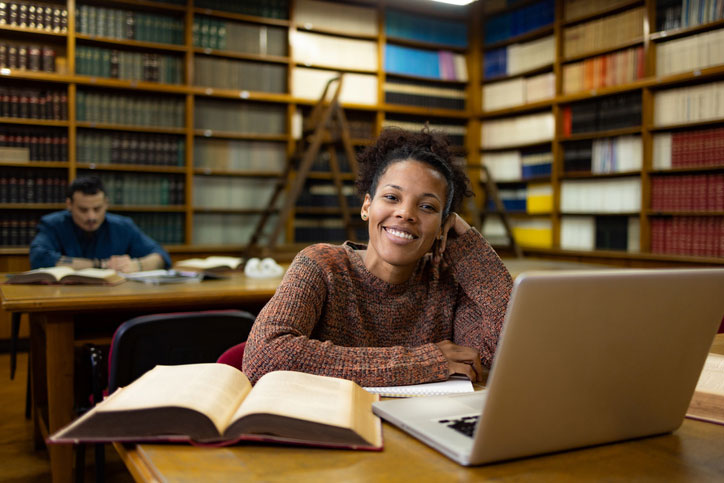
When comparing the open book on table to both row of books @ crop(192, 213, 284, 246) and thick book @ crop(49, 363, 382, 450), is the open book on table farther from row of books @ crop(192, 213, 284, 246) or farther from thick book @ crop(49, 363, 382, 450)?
thick book @ crop(49, 363, 382, 450)

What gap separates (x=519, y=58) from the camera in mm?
5492

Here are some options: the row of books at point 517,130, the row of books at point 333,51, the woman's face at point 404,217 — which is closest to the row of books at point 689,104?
the row of books at point 517,130

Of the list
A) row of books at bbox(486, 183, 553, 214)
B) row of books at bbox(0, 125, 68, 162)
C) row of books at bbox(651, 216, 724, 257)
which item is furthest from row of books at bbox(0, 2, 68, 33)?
row of books at bbox(651, 216, 724, 257)

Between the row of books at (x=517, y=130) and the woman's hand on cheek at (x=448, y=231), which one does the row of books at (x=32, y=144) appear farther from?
the woman's hand on cheek at (x=448, y=231)

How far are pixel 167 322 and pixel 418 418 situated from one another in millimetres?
1104

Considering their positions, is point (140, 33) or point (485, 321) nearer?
point (485, 321)

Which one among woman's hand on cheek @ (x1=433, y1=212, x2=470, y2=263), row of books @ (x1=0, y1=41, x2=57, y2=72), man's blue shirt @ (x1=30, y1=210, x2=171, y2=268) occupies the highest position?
row of books @ (x1=0, y1=41, x2=57, y2=72)

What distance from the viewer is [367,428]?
2.67 feet

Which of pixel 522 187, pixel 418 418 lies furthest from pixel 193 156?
pixel 418 418

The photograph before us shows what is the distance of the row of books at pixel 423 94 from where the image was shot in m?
5.57

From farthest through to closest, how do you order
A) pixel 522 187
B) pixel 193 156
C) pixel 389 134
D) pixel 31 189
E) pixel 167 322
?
pixel 522 187
pixel 193 156
pixel 31 189
pixel 167 322
pixel 389 134

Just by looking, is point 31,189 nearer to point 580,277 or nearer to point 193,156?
point 193,156

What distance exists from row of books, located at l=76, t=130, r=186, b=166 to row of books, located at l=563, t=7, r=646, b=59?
323cm

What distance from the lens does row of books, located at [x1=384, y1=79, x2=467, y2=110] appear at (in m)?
5.57
